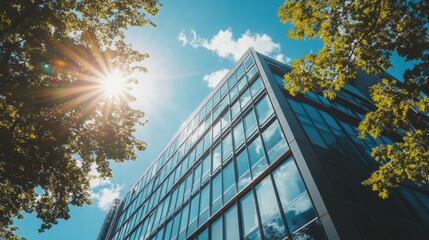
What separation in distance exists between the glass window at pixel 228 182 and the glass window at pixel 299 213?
427 cm

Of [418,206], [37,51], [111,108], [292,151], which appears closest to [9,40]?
[37,51]

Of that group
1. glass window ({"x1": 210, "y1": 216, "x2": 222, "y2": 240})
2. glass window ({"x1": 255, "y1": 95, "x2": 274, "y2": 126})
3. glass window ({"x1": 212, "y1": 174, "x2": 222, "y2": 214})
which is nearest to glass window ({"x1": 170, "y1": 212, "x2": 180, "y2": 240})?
glass window ({"x1": 212, "y1": 174, "x2": 222, "y2": 214})

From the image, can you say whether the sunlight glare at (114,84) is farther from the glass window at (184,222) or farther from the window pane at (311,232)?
the window pane at (311,232)

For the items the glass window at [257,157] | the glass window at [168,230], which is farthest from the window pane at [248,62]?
the glass window at [168,230]

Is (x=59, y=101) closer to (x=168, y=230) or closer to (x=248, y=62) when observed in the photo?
(x=168, y=230)

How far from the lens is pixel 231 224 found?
12.5 metres

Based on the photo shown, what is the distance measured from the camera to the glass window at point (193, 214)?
15.7m

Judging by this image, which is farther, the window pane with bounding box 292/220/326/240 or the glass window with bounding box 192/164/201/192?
the glass window with bounding box 192/164/201/192

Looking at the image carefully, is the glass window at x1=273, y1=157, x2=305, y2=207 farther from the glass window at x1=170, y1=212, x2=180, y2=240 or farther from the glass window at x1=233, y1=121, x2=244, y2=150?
the glass window at x1=170, y1=212, x2=180, y2=240

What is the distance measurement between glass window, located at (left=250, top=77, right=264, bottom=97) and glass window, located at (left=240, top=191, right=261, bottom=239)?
285 inches

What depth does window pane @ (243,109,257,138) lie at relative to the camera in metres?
15.6

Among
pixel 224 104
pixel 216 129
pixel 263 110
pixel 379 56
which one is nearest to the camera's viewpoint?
pixel 379 56

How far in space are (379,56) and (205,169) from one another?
13.0 meters

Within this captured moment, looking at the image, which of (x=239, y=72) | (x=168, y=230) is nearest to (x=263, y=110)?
(x=239, y=72)
